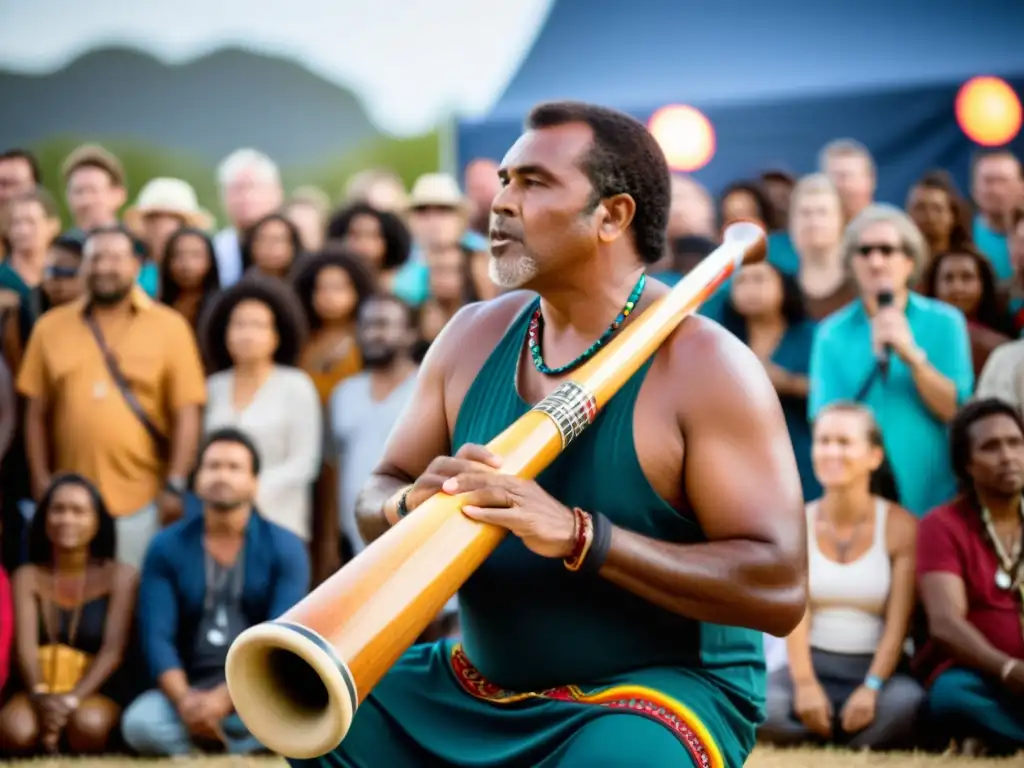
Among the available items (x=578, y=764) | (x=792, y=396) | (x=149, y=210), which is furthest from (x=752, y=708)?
(x=149, y=210)

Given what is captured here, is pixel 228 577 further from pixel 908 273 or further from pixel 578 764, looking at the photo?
pixel 578 764

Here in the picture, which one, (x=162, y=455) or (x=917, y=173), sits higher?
(x=917, y=173)

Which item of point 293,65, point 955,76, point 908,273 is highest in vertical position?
point 293,65

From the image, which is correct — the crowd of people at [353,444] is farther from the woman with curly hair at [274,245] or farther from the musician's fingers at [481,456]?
the musician's fingers at [481,456]

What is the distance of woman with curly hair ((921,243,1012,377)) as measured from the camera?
262 inches

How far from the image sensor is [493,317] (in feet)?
11.7

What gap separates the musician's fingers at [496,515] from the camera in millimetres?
2779

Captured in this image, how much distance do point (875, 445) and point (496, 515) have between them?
12.1 feet

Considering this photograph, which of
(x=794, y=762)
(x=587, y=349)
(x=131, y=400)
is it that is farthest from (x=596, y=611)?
(x=131, y=400)

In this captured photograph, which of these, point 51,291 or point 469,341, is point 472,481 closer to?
point 469,341

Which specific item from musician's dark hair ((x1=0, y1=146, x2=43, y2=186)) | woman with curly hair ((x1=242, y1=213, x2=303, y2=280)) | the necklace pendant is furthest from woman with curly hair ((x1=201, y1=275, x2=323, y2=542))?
the necklace pendant

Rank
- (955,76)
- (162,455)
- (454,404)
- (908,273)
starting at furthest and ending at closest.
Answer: (955,76)
(162,455)
(908,273)
(454,404)

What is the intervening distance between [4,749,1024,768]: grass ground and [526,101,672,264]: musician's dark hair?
2.71 metres

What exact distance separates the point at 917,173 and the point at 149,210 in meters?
4.28
